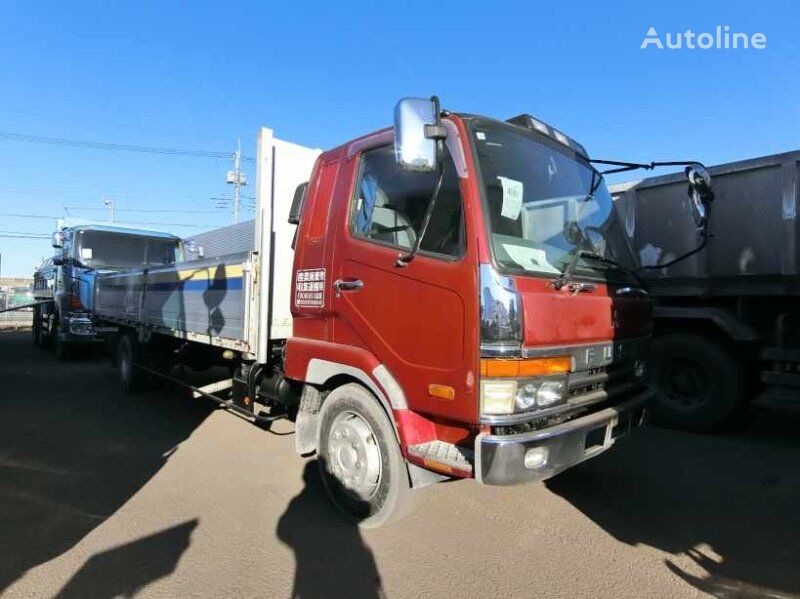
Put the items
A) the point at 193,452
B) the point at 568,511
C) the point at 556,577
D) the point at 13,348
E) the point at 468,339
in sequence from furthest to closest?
the point at 13,348 < the point at 193,452 < the point at 568,511 < the point at 556,577 < the point at 468,339

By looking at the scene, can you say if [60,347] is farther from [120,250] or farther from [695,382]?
[695,382]

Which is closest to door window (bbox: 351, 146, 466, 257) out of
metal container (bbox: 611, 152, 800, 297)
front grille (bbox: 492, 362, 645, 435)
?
front grille (bbox: 492, 362, 645, 435)

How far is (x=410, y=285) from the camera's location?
297 centimetres

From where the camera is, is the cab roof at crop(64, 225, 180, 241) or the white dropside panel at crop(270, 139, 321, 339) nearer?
the white dropside panel at crop(270, 139, 321, 339)

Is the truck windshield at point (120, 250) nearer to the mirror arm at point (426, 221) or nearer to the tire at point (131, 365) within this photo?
the tire at point (131, 365)

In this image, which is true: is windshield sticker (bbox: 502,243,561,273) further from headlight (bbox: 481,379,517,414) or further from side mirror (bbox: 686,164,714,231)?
side mirror (bbox: 686,164,714,231)

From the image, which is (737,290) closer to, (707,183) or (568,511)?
(707,183)

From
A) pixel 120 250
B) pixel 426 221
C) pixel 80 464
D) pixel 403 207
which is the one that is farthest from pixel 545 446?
pixel 120 250

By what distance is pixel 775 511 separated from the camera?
366 cm

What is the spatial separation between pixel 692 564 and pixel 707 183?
2666mm

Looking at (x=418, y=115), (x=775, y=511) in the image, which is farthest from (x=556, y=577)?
(x=418, y=115)

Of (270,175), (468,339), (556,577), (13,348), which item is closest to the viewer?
(468,339)

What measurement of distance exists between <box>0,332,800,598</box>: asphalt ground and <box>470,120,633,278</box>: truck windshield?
1.68m

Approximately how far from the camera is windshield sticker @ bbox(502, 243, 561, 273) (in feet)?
9.15
